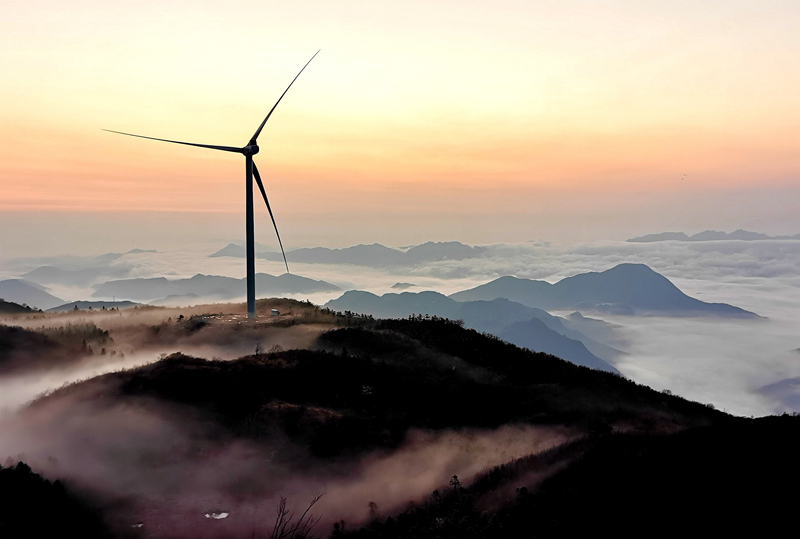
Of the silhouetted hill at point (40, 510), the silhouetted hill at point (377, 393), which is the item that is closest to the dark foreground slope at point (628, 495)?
the silhouetted hill at point (377, 393)

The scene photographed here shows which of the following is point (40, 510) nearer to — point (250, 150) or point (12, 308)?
point (250, 150)

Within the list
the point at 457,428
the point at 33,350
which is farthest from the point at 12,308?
the point at 457,428

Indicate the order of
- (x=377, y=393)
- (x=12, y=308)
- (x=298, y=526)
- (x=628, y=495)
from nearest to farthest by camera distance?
(x=628, y=495) < (x=298, y=526) < (x=377, y=393) < (x=12, y=308)

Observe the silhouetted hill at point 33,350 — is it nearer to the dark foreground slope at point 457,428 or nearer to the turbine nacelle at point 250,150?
A: the dark foreground slope at point 457,428

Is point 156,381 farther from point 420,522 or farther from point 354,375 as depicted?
point 420,522

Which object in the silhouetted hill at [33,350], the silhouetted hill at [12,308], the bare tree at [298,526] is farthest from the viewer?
the silhouetted hill at [12,308]

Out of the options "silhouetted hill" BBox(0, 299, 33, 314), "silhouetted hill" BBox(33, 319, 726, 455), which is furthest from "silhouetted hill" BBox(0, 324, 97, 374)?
"silhouetted hill" BBox(0, 299, 33, 314)

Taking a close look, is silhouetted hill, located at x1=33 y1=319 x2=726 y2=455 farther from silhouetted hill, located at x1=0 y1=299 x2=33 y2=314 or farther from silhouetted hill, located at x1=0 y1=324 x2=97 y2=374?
silhouetted hill, located at x1=0 y1=299 x2=33 y2=314

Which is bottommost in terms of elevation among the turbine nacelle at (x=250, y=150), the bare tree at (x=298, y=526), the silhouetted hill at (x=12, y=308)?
the bare tree at (x=298, y=526)

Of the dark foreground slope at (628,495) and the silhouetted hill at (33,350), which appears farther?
the silhouetted hill at (33,350)
